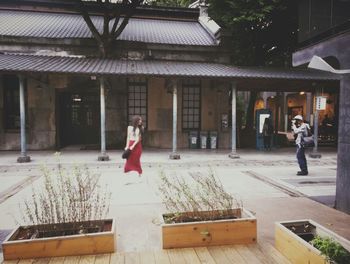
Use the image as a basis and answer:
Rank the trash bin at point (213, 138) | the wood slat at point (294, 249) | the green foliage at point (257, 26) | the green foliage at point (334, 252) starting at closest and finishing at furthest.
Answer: the green foliage at point (334, 252)
the wood slat at point (294, 249)
the green foliage at point (257, 26)
the trash bin at point (213, 138)

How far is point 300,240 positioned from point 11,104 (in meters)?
15.6

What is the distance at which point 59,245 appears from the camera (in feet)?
12.3

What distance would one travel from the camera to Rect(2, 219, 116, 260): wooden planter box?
11.9ft

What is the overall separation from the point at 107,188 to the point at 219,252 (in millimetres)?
4473

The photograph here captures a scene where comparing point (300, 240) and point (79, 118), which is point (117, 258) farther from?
point (79, 118)

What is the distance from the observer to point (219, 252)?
152 inches

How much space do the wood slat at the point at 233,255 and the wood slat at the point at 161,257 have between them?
794mm

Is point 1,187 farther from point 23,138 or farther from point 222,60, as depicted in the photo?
point 222,60

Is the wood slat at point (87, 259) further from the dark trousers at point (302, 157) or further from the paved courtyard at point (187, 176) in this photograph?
the dark trousers at point (302, 157)

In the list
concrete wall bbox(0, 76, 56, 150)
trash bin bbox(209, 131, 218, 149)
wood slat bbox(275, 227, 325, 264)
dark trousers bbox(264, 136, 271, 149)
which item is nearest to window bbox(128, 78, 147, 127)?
trash bin bbox(209, 131, 218, 149)

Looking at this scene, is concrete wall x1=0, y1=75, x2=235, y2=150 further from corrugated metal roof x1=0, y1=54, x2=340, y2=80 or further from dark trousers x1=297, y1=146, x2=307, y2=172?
dark trousers x1=297, y1=146, x2=307, y2=172

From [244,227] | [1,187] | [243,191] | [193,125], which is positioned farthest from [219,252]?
[193,125]

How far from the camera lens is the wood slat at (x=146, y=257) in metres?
3.71

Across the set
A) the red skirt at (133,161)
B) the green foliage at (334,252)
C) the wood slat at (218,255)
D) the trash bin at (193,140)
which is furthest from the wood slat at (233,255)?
the trash bin at (193,140)
